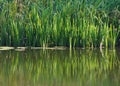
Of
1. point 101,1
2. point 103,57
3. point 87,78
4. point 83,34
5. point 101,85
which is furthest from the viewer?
point 101,1

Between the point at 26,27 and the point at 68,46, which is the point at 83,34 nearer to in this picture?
the point at 68,46

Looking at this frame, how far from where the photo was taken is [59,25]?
31.7ft

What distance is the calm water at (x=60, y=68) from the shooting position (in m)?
5.93

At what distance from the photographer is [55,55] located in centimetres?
838

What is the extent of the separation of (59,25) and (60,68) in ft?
9.17

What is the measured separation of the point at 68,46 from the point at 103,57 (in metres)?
1.62

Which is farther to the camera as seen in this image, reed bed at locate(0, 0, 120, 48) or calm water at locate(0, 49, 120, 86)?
reed bed at locate(0, 0, 120, 48)

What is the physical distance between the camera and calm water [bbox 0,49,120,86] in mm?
5926

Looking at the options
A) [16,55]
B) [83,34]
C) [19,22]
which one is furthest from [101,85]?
[19,22]

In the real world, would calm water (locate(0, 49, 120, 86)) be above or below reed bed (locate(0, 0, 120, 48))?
below

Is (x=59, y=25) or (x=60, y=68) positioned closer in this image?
(x=60, y=68)

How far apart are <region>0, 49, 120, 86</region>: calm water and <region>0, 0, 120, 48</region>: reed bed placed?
2.01 ft

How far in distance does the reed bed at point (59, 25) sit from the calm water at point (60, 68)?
24.2 inches

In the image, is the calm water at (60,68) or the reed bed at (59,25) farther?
the reed bed at (59,25)
